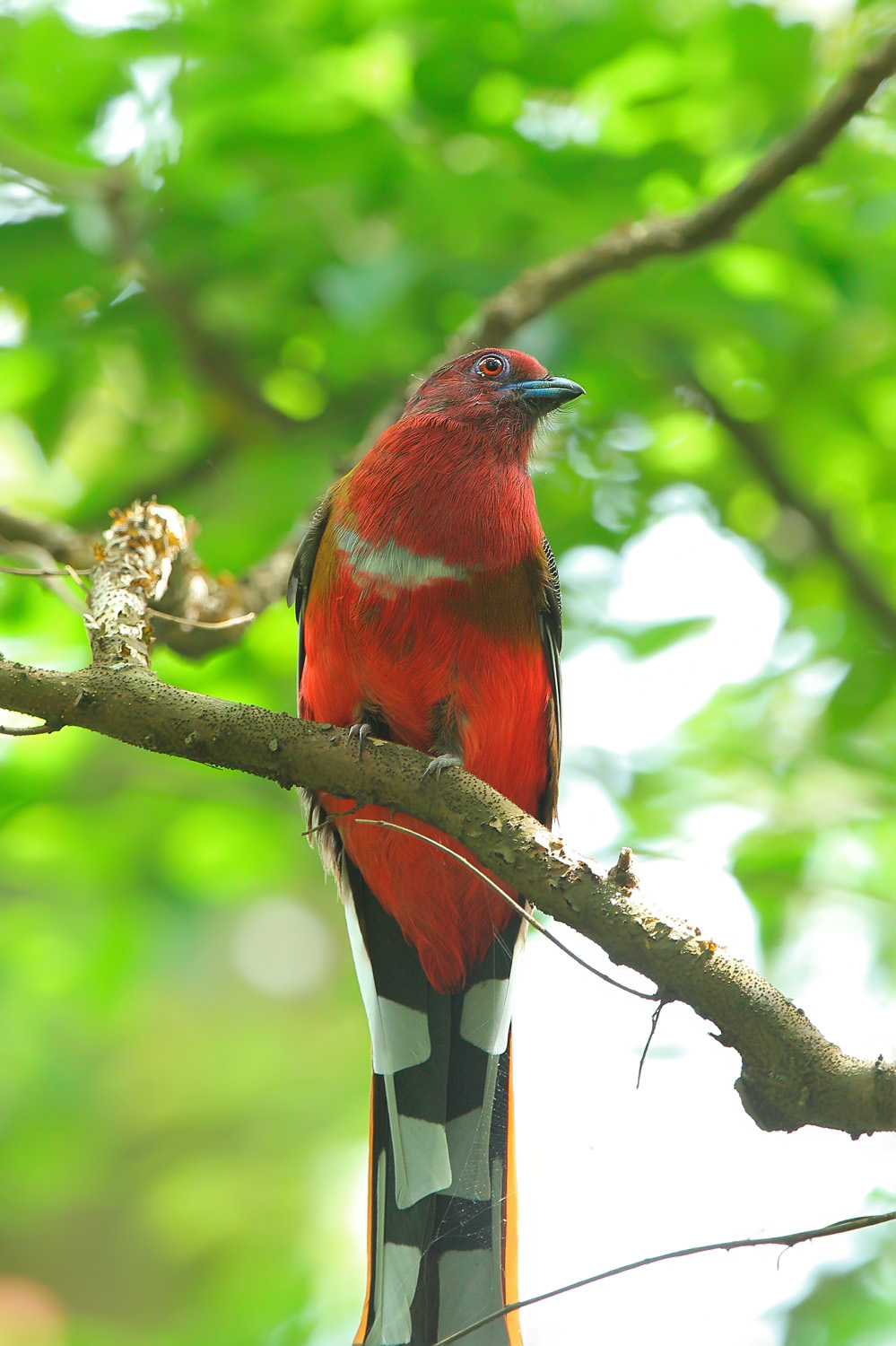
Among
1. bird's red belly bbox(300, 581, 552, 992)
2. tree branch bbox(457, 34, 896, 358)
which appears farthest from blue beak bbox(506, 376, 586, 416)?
bird's red belly bbox(300, 581, 552, 992)

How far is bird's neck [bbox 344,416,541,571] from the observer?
3043 mm

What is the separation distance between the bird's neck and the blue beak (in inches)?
8.8

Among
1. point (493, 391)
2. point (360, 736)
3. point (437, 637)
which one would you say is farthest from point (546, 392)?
point (360, 736)

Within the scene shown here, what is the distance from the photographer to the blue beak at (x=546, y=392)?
3.67 metres

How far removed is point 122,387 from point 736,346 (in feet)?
8.71

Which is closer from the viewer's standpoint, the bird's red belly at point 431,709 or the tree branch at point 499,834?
the tree branch at point 499,834

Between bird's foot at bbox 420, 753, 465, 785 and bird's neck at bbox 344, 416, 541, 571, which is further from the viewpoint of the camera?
bird's neck at bbox 344, 416, 541, 571

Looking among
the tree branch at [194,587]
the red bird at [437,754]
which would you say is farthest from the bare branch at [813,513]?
the tree branch at [194,587]

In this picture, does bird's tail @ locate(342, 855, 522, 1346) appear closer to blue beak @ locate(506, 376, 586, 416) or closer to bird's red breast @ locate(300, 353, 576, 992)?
bird's red breast @ locate(300, 353, 576, 992)

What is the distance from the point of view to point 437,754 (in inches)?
121

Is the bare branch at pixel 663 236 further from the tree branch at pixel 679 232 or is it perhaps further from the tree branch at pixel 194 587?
the tree branch at pixel 194 587

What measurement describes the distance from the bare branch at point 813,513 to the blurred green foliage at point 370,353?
2.3 inches

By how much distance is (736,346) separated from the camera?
4598mm

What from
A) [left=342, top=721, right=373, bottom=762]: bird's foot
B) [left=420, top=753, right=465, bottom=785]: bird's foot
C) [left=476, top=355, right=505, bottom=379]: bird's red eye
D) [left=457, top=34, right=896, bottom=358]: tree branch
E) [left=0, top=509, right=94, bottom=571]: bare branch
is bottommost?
[left=420, top=753, right=465, bottom=785]: bird's foot
